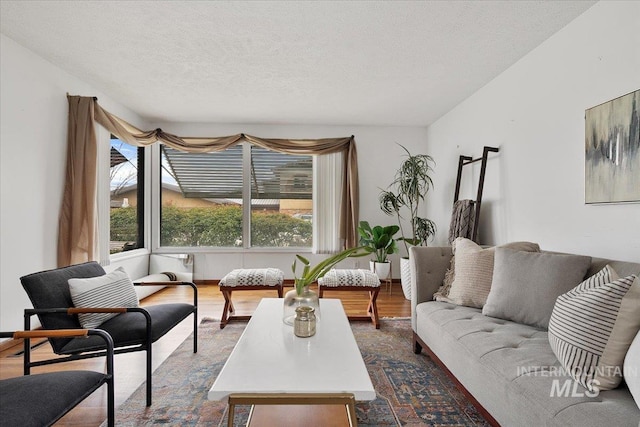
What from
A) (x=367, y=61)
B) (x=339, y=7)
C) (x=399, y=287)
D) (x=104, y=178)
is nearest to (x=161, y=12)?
(x=339, y=7)

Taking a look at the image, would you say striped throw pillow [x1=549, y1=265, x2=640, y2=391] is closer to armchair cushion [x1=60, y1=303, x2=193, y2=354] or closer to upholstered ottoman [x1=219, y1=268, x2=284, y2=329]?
armchair cushion [x1=60, y1=303, x2=193, y2=354]

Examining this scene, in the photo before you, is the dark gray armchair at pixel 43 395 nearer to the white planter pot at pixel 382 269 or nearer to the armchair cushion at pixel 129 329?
the armchair cushion at pixel 129 329

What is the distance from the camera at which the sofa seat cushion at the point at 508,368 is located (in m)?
1.09

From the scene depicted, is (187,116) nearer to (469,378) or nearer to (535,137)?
(535,137)

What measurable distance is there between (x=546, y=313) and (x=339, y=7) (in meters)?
2.27

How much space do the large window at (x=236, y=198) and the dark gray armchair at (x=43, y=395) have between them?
3598mm

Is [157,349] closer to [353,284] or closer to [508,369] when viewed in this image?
[353,284]

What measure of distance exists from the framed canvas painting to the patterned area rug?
5.06 ft

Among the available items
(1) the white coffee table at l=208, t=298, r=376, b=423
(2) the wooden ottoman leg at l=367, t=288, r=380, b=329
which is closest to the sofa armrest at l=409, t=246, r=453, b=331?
(2) the wooden ottoman leg at l=367, t=288, r=380, b=329

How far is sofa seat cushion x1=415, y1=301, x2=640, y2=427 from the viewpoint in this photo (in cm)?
109

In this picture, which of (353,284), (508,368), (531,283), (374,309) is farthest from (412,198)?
(508,368)

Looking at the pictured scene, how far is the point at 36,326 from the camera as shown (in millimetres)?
2781

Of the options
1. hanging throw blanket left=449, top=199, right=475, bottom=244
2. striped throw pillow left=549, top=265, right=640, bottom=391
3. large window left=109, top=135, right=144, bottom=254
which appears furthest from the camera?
large window left=109, top=135, right=144, bottom=254

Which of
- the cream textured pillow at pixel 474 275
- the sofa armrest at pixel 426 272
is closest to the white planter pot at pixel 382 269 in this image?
the sofa armrest at pixel 426 272
